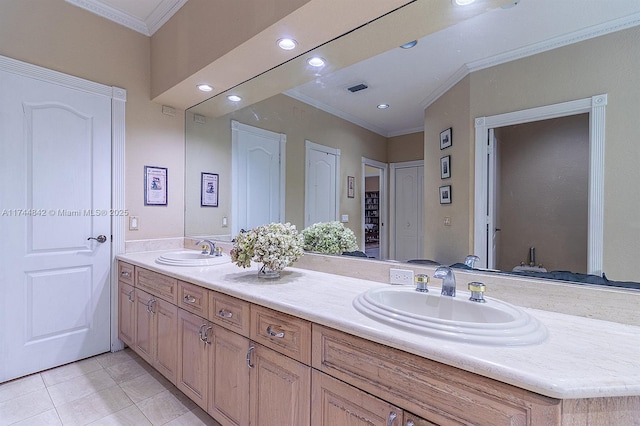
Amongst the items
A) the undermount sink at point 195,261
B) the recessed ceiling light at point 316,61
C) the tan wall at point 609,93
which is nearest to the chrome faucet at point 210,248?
the undermount sink at point 195,261

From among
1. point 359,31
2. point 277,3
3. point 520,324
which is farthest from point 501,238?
point 277,3

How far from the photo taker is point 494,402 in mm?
768

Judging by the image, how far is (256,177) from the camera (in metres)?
2.56

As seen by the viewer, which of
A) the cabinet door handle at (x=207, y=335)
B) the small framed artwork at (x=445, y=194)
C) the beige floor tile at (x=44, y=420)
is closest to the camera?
the small framed artwork at (x=445, y=194)

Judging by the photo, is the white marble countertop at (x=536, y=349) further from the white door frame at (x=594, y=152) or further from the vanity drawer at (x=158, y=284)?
the vanity drawer at (x=158, y=284)

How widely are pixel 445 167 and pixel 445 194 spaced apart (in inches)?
5.4

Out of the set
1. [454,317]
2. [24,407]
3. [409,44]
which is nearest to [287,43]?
[409,44]

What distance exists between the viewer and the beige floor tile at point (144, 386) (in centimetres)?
201

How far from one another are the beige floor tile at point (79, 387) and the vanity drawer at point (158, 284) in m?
0.69

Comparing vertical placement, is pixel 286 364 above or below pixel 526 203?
below

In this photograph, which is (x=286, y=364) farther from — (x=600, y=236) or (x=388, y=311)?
(x=600, y=236)

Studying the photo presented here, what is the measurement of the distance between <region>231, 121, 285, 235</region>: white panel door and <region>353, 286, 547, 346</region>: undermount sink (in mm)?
1270

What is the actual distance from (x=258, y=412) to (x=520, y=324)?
3.75 feet

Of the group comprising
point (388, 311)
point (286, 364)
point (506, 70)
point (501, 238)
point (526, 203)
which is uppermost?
point (506, 70)
